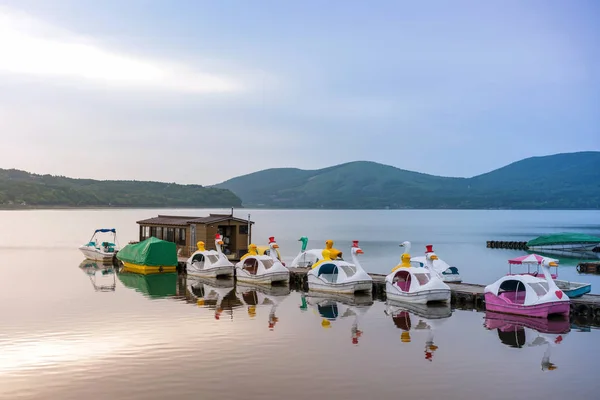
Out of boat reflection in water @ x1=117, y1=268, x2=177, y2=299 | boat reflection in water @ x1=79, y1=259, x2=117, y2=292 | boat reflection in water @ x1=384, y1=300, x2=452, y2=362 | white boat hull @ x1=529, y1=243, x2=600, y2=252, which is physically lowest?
boat reflection in water @ x1=79, y1=259, x2=117, y2=292

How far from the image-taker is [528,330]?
2981 centimetres

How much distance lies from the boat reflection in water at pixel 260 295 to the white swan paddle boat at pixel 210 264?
2.15 m

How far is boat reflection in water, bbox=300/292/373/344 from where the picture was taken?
3344 centimetres

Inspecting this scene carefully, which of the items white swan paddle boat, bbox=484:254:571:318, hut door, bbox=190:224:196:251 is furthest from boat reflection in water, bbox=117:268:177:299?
white swan paddle boat, bbox=484:254:571:318

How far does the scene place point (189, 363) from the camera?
23.3 m

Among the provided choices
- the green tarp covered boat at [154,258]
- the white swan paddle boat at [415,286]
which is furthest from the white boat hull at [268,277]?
the green tarp covered boat at [154,258]

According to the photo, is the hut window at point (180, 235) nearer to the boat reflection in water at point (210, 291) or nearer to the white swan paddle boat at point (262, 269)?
the boat reflection in water at point (210, 291)

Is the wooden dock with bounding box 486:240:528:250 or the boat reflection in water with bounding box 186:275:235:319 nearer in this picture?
the boat reflection in water with bounding box 186:275:235:319

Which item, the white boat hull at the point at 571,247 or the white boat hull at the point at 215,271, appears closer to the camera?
the white boat hull at the point at 215,271

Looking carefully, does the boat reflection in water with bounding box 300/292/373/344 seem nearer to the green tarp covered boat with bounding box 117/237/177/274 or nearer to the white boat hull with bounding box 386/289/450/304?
the white boat hull with bounding box 386/289/450/304

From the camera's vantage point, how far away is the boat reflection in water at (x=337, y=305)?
33438 mm

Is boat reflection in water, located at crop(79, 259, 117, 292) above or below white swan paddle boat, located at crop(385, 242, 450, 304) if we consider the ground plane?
below

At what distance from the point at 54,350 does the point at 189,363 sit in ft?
20.7

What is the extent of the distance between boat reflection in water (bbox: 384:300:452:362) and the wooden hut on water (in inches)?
867
